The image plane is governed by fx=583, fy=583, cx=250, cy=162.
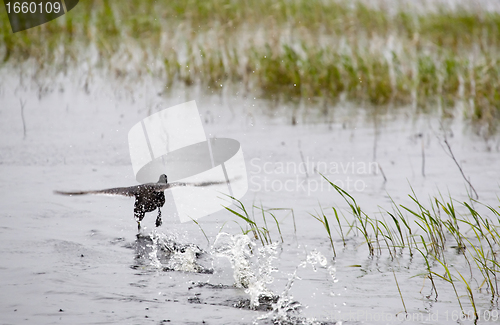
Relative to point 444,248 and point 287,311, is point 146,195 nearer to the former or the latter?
point 287,311

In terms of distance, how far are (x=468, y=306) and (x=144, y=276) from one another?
→ 2.27 metres

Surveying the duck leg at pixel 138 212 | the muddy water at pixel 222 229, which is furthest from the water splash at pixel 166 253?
the duck leg at pixel 138 212

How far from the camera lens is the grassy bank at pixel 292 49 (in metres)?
10.6

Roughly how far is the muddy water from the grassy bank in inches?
50.5

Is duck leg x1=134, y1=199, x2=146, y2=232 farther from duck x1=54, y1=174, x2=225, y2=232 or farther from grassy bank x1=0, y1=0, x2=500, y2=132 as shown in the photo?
grassy bank x1=0, y1=0, x2=500, y2=132

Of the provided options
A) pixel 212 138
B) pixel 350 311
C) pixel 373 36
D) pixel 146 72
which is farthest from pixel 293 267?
pixel 373 36

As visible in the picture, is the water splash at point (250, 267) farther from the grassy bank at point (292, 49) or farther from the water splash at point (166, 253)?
the grassy bank at point (292, 49)

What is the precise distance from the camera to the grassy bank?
1062 centimetres

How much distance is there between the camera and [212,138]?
811cm

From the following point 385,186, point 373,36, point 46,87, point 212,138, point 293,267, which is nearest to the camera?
point 293,267

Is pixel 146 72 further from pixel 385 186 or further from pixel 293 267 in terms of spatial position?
pixel 293 267

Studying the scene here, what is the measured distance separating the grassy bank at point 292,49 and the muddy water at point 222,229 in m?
1.28

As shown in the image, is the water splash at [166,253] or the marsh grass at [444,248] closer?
the marsh grass at [444,248]

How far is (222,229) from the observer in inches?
207
